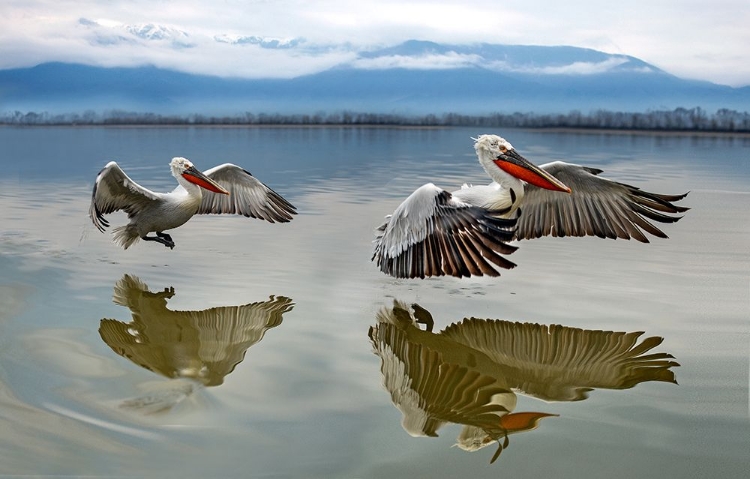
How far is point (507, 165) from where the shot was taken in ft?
23.7

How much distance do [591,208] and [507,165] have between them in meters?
1.08

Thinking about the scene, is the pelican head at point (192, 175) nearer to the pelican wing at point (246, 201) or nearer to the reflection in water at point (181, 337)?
the pelican wing at point (246, 201)

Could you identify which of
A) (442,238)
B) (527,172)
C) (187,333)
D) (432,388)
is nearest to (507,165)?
(527,172)

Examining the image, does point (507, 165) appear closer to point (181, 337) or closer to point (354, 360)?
point (354, 360)

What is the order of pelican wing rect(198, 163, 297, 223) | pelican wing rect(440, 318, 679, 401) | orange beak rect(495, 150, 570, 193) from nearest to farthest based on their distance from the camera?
pelican wing rect(440, 318, 679, 401)
orange beak rect(495, 150, 570, 193)
pelican wing rect(198, 163, 297, 223)

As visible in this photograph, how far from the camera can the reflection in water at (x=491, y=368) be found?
468 cm

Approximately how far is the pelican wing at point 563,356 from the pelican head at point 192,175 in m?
3.55

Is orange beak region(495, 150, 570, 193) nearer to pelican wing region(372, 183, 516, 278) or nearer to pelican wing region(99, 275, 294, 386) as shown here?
pelican wing region(372, 183, 516, 278)

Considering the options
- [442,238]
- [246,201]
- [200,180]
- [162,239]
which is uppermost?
[200,180]

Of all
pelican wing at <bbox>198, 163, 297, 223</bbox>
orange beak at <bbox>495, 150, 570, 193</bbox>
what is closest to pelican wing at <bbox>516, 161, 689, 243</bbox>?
orange beak at <bbox>495, 150, 570, 193</bbox>

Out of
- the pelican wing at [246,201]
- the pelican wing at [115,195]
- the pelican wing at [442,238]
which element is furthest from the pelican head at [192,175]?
the pelican wing at [442,238]

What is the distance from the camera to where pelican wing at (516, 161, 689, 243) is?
7523 mm

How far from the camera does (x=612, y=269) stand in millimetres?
8297

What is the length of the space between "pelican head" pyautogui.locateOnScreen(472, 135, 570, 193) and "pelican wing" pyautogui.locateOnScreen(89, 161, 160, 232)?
3444 millimetres
